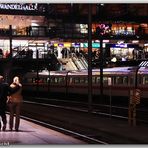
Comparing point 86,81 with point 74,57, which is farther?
point 74,57

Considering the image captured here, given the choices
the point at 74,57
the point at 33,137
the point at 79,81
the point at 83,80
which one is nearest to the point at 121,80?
the point at 83,80

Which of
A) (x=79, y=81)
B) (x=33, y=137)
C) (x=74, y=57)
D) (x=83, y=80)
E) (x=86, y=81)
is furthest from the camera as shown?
(x=74, y=57)

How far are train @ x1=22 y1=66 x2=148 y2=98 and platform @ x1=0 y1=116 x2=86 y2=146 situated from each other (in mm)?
15665

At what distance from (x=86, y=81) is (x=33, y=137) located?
32.4 m

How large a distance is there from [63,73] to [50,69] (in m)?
5.93

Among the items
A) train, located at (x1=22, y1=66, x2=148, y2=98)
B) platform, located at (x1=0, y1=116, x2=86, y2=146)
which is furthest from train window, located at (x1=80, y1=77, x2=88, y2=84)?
platform, located at (x1=0, y1=116, x2=86, y2=146)

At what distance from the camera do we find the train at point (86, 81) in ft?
141

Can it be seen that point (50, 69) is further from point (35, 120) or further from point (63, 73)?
point (35, 120)

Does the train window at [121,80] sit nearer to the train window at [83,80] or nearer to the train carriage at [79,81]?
the train carriage at [79,81]

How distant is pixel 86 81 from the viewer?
164ft

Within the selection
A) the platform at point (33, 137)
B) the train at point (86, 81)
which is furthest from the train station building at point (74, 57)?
the platform at point (33, 137)

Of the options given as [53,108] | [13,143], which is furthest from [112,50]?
[13,143]

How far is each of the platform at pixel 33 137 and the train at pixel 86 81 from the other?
15.7 m

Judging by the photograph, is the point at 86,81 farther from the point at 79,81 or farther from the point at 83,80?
the point at 79,81
